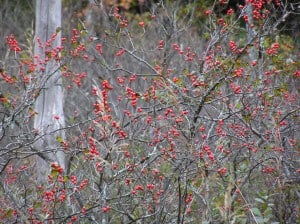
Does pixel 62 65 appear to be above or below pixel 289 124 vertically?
above

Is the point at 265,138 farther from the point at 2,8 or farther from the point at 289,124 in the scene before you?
the point at 2,8

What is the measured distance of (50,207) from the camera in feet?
14.6

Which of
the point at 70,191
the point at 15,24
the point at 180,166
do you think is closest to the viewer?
the point at 180,166

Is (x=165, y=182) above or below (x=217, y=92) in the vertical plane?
below

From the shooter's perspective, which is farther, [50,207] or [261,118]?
[261,118]

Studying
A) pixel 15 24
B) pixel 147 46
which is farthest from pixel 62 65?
pixel 15 24

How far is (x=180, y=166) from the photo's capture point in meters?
4.44

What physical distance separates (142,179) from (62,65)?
1404mm

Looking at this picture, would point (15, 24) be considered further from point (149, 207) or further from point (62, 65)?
point (149, 207)

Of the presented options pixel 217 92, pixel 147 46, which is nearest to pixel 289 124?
pixel 217 92

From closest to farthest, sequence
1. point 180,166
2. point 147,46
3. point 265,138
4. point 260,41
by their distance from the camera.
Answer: point 180,166 → point 265,138 → point 260,41 → point 147,46

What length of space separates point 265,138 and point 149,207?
3.84ft

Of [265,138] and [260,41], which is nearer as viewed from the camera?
[265,138]

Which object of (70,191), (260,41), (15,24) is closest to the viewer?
(70,191)
